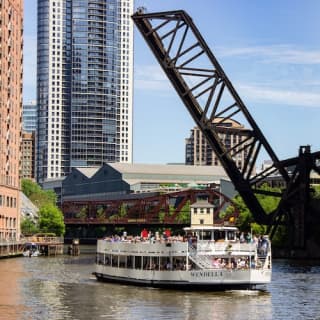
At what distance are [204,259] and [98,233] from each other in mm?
129218

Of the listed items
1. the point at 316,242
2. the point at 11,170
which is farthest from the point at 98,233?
the point at 316,242

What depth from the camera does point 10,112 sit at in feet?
350

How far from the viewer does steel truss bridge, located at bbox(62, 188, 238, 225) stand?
147 meters

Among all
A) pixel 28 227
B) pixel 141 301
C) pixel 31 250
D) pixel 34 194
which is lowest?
pixel 141 301

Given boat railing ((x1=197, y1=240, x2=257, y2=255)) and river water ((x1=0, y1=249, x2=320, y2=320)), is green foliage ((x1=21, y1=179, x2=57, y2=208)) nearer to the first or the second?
river water ((x1=0, y1=249, x2=320, y2=320))

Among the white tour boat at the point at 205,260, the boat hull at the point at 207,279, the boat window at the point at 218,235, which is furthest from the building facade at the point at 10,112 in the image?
the boat window at the point at 218,235

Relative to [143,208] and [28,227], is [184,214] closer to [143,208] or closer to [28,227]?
[143,208]

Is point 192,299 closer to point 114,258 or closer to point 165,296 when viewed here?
Result: point 165,296

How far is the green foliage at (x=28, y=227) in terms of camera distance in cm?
13225

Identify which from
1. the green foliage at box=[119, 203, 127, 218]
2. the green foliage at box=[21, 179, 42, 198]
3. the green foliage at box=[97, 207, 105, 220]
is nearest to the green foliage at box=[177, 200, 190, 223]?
the green foliage at box=[119, 203, 127, 218]

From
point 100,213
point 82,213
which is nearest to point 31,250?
point 100,213

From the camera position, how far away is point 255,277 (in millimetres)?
48656

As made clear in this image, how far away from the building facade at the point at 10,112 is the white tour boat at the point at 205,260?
5218 cm

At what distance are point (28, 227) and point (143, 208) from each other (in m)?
32.1
